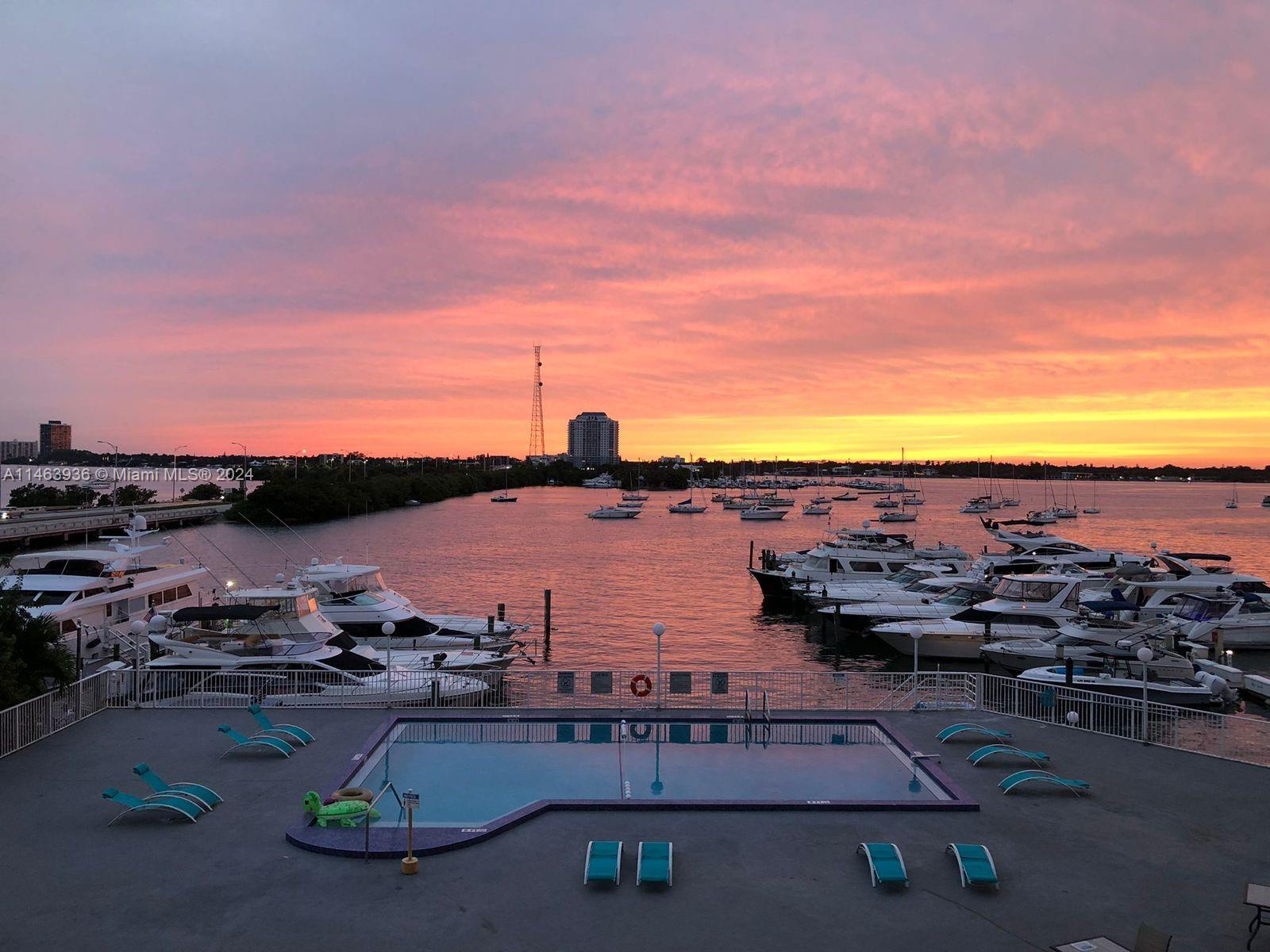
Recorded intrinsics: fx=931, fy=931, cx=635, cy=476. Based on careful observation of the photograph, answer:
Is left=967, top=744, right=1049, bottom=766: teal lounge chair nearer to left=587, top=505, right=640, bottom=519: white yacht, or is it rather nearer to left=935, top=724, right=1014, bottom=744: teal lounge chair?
left=935, top=724, right=1014, bottom=744: teal lounge chair

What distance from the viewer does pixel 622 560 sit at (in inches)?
3228

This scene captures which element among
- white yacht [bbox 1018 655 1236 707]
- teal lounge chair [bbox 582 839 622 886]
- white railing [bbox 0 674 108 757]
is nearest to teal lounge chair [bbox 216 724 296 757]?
white railing [bbox 0 674 108 757]

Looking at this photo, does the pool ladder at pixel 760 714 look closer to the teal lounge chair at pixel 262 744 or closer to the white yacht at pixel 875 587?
the teal lounge chair at pixel 262 744

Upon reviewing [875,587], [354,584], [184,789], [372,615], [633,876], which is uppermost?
[354,584]

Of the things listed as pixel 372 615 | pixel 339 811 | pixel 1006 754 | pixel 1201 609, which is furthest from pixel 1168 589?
pixel 339 811

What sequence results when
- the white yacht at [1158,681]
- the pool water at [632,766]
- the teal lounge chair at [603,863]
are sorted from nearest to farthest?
the teal lounge chair at [603,863] < the pool water at [632,766] < the white yacht at [1158,681]

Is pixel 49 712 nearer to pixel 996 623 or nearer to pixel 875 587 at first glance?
pixel 996 623

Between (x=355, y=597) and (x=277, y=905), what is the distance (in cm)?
2531

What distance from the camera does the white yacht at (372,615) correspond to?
34.4 meters

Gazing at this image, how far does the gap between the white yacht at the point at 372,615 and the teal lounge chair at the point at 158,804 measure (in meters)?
19.7

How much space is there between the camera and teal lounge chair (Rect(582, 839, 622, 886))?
11242mm

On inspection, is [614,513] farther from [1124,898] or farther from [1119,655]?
[1124,898]

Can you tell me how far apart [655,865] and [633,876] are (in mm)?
456

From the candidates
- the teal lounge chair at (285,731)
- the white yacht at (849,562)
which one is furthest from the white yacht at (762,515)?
the teal lounge chair at (285,731)
